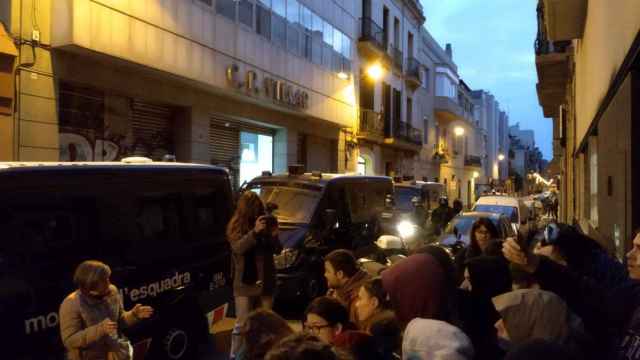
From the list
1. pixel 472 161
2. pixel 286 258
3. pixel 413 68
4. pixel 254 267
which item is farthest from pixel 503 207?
pixel 472 161

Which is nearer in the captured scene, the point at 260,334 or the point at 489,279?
the point at 260,334

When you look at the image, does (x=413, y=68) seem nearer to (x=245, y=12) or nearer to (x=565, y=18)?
(x=245, y=12)

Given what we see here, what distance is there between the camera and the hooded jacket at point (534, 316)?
2875 mm

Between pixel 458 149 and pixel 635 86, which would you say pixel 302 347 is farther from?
pixel 458 149

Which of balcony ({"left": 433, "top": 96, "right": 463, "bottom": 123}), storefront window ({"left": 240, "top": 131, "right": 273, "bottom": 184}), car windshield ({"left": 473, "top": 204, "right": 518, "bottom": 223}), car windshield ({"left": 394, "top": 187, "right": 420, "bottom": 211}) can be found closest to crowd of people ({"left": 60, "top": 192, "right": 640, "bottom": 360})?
car windshield ({"left": 394, "top": 187, "right": 420, "bottom": 211})

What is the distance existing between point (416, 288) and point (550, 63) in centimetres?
1658

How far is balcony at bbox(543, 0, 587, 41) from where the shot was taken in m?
10.1

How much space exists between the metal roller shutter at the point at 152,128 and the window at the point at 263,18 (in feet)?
14.5

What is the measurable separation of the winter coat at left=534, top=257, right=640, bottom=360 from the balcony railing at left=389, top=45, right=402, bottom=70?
1215 inches

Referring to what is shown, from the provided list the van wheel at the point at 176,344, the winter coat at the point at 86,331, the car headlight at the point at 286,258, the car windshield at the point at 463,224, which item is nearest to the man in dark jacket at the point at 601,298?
the winter coat at the point at 86,331

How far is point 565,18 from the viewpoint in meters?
11.0

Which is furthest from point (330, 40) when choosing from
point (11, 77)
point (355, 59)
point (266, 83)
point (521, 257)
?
point (521, 257)

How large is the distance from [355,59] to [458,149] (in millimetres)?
28307

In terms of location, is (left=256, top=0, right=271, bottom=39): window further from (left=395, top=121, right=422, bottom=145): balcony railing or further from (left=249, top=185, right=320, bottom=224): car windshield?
(left=395, top=121, right=422, bottom=145): balcony railing
